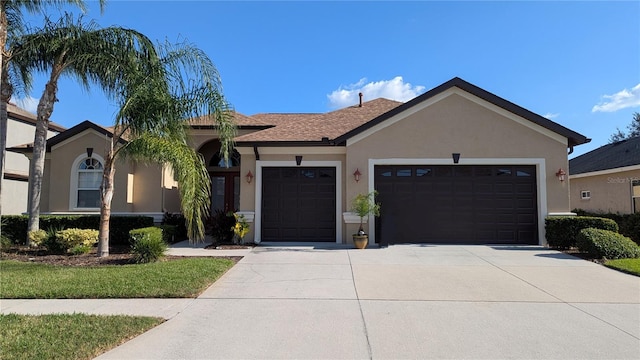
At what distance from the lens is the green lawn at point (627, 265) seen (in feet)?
26.9

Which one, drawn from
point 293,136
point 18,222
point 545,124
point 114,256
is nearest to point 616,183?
point 545,124

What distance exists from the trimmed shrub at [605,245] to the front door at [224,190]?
12.2 m

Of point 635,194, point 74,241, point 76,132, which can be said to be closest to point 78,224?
point 74,241

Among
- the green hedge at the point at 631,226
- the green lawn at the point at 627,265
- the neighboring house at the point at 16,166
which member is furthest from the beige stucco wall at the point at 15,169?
the green hedge at the point at 631,226

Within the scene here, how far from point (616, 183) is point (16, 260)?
23.2 meters

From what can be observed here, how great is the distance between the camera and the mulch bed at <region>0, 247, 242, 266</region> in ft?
30.7

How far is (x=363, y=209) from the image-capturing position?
11.7 m

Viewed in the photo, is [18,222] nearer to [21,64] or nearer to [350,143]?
[21,64]

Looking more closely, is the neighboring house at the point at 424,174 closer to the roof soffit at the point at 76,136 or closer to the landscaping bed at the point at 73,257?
the landscaping bed at the point at 73,257

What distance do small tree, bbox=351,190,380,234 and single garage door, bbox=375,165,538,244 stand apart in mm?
530

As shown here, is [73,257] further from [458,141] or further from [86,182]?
[458,141]

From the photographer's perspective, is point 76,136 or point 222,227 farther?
point 76,136

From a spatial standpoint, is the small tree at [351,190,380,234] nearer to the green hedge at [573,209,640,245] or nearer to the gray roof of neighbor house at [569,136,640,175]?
A: the green hedge at [573,209,640,245]

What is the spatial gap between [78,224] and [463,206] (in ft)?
42.1
